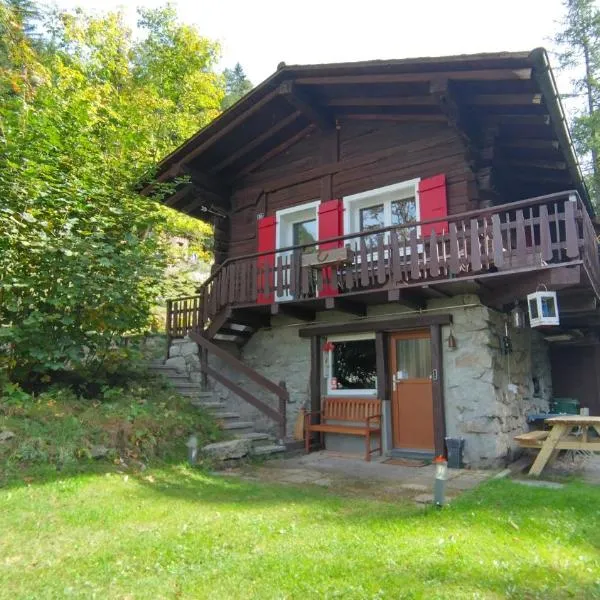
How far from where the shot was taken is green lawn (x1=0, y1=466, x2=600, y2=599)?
280 cm

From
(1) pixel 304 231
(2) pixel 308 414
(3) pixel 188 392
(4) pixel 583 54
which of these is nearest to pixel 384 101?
(1) pixel 304 231

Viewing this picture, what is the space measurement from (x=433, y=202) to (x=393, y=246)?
1.31 m

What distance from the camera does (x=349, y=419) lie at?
7.98 m

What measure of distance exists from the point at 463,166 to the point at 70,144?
624 centimetres

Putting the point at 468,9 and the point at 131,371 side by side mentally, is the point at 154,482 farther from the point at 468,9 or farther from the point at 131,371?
the point at 468,9

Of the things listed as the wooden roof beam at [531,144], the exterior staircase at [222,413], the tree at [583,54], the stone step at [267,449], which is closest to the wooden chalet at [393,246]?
the wooden roof beam at [531,144]

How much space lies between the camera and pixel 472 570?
3.01m

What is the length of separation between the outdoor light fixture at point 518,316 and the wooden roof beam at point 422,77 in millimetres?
3095

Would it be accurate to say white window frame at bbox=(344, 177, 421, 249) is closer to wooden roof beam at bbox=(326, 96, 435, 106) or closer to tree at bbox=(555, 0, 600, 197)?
wooden roof beam at bbox=(326, 96, 435, 106)

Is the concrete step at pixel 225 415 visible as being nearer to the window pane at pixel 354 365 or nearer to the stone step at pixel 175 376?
the stone step at pixel 175 376

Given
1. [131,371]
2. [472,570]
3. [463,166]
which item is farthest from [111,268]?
[472,570]

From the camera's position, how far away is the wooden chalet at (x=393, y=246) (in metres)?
6.52

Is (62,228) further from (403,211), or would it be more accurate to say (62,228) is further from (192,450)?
(403,211)

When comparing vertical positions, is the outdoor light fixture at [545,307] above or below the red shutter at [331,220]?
below
